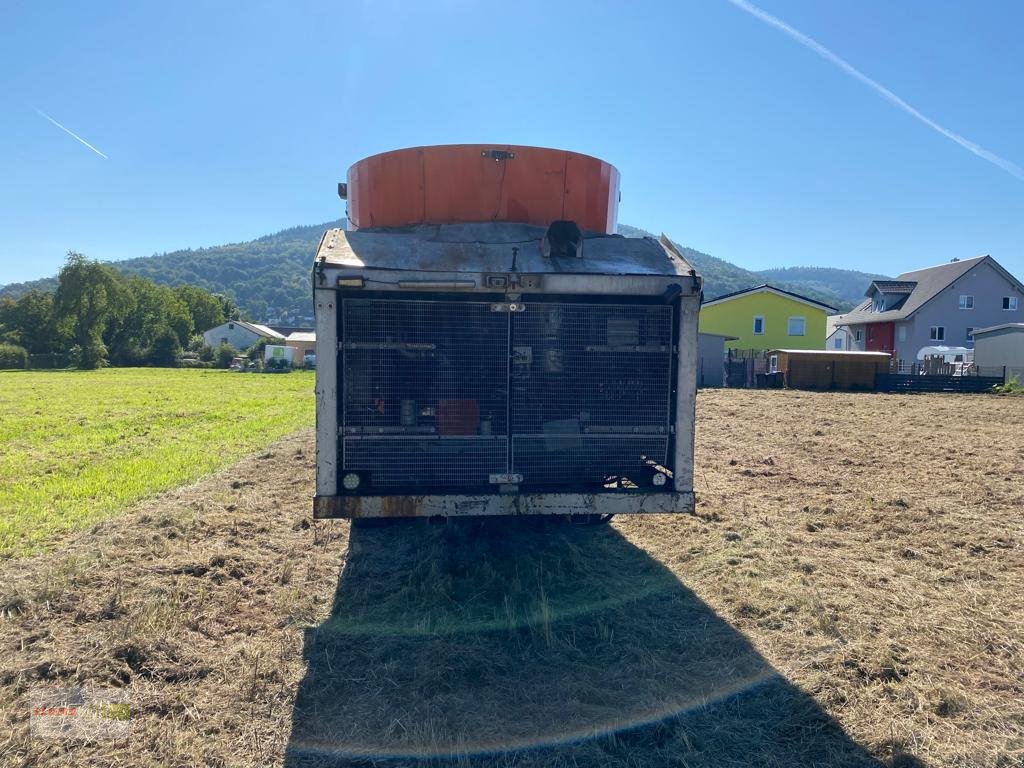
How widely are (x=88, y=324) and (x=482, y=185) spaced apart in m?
62.0

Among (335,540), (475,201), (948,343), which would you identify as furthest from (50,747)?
(948,343)

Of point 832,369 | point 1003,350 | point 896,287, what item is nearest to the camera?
point 832,369

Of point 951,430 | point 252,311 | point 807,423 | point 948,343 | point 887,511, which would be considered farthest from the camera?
point 252,311

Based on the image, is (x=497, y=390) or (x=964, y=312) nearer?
(x=497, y=390)

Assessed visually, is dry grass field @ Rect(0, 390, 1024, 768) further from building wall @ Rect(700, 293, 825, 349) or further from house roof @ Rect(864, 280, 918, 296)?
house roof @ Rect(864, 280, 918, 296)

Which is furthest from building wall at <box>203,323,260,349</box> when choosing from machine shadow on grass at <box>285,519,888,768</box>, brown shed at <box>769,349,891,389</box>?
machine shadow on grass at <box>285,519,888,768</box>

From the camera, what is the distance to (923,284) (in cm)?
4422

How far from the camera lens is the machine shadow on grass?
10.5ft

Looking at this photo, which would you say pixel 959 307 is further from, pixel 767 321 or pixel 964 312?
pixel 767 321

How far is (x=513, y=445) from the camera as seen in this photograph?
4.59 metres

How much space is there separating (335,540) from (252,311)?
6737 inches

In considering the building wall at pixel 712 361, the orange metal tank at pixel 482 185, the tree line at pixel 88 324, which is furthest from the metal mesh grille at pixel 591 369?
the tree line at pixel 88 324

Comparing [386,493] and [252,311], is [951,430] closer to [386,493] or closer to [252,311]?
[386,493]

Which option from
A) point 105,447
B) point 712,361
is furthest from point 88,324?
point 105,447
